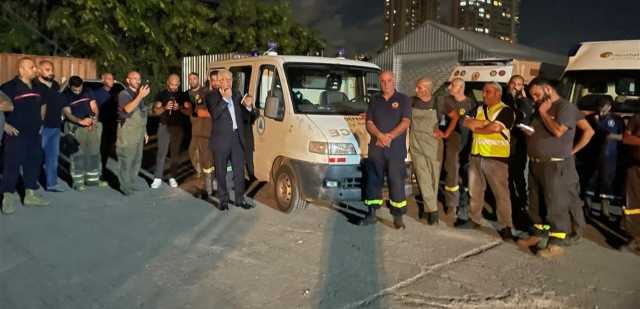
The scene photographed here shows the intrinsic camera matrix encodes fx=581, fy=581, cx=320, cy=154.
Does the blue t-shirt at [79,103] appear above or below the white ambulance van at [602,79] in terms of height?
below

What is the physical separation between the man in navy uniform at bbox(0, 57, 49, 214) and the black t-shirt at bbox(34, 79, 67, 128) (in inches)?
23.9

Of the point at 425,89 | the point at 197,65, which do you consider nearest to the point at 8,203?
the point at 425,89

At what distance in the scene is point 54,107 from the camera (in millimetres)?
8141

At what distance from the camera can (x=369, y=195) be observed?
653 centimetres

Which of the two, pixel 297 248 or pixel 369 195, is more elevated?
pixel 369 195

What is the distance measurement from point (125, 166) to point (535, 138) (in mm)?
5473

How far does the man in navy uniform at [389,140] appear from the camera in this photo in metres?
6.20

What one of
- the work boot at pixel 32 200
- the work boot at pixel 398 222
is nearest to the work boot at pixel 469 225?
the work boot at pixel 398 222

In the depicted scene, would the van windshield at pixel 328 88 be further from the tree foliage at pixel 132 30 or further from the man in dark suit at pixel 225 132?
the tree foliage at pixel 132 30

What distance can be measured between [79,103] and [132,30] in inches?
394

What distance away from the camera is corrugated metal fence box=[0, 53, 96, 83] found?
49.3 feet

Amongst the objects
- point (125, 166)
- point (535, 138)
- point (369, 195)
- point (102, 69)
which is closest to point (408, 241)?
point (369, 195)

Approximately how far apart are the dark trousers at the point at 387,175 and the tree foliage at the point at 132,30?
12862 mm

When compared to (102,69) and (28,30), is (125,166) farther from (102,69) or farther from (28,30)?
(28,30)
